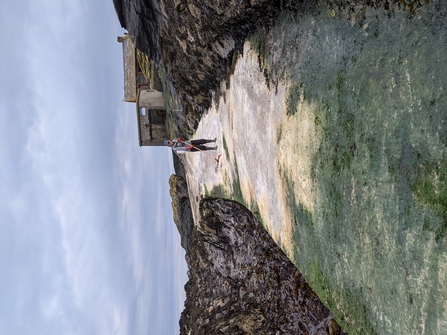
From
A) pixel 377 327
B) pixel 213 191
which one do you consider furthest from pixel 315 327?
pixel 213 191

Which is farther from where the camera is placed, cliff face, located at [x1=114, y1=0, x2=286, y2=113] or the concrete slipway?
cliff face, located at [x1=114, y1=0, x2=286, y2=113]

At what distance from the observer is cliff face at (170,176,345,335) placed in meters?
8.38

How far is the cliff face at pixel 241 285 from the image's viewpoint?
8375mm

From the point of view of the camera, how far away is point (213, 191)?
1199 centimetres

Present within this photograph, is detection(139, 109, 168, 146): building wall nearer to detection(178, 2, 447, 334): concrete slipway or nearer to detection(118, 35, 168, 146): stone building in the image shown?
detection(118, 35, 168, 146): stone building

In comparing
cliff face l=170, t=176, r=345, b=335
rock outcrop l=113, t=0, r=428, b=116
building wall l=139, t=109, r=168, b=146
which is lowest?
cliff face l=170, t=176, r=345, b=335

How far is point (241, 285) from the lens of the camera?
1084 cm

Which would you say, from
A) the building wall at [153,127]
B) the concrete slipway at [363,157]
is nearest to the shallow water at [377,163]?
the concrete slipway at [363,157]

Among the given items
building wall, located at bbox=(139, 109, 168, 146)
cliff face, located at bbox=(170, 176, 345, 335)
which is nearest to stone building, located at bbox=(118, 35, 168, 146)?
building wall, located at bbox=(139, 109, 168, 146)

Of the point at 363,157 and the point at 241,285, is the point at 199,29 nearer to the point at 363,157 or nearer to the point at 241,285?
the point at 363,157

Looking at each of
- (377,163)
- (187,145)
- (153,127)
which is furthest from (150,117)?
(377,163)

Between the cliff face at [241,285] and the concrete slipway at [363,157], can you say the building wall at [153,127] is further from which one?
the concrete slipway at [363,157]

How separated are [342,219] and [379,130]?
1307mm

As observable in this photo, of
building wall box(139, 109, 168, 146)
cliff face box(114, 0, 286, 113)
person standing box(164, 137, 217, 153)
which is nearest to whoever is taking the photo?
cliff face box(114, 0, 286, 113)
